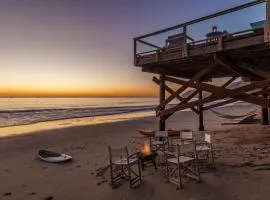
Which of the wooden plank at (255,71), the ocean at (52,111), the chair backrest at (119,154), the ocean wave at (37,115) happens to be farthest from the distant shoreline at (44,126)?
the wooden plank at (255,71)

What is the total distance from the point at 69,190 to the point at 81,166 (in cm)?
254

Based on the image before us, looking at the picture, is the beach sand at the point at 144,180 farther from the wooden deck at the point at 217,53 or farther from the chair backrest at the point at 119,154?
the wooden deck at the point at 217,53

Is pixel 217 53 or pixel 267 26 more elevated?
pixel 267 26

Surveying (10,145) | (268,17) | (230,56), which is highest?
(268,17)

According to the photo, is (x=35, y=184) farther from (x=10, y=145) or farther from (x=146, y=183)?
(x=10, y=145)

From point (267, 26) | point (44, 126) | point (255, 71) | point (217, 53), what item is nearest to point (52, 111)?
point (44, 126)

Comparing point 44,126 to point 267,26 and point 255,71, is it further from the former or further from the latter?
point 267,26

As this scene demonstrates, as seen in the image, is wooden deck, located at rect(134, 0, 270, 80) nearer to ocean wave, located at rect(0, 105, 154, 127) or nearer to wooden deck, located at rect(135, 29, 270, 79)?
wooden deck, located at rect(135, 29, 270, 79)

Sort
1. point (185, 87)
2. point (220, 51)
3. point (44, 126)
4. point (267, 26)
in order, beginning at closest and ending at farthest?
1. point (267, 26)
2. point (220, 51)
3. point (185, 87)
4. point (44, 126)

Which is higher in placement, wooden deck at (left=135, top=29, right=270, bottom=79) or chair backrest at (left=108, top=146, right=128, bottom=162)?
wooden deck at (left=135, top=29, right=270, bottom=79)

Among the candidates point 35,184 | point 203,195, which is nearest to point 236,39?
point 203,195

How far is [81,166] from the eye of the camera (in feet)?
32.1

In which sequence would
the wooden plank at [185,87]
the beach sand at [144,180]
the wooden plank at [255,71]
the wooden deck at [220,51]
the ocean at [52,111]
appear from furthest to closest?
the ocean at [52,111] → the wooden plank at [185,87] → the wooden plank at [255,71] → the wooden deck at [220,51] → the beach sand at [144,180]

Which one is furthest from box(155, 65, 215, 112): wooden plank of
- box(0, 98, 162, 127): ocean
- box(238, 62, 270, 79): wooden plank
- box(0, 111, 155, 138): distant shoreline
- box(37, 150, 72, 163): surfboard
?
box(0, 98, 162, 127): ocean
